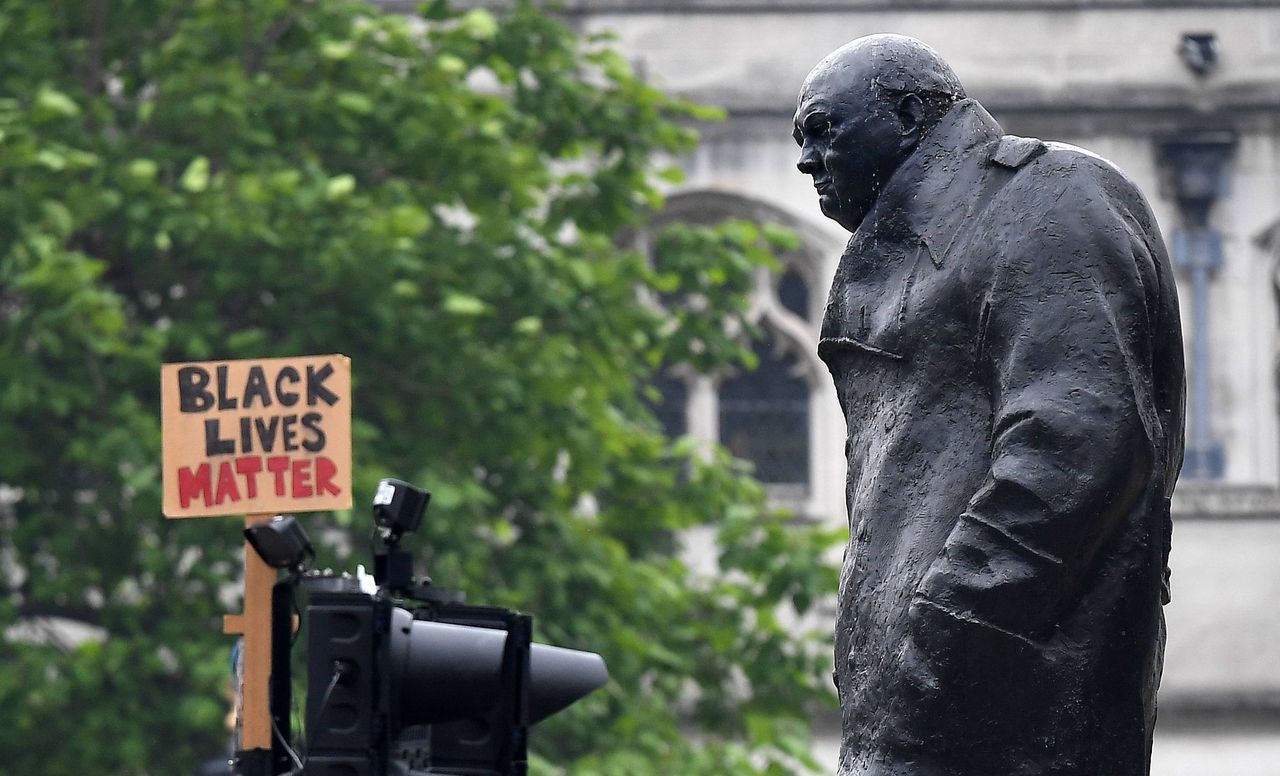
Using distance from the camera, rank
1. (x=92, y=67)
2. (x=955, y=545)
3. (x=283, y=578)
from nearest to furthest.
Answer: (x=955, y=545) → (x=283, y=578) → (x=92, y=67)

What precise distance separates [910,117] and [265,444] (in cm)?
423

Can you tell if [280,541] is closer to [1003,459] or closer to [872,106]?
[872,106]

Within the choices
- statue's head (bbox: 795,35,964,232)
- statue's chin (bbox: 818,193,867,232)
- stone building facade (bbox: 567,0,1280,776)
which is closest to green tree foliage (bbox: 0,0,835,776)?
stone building facade (bbox: 567,0,1280,776)

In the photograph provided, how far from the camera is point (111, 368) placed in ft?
48.7

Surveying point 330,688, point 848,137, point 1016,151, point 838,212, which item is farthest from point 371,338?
point 1016,151

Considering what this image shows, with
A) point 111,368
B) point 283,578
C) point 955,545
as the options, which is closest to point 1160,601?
point 955,545

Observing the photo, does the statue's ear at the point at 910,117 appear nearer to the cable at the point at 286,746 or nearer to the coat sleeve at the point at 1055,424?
the coat sleeve at the point at 1055,424

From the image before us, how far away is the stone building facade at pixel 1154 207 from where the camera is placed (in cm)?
2552

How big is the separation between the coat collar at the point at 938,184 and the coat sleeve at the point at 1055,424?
0.65 feet

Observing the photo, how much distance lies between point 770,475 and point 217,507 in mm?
17209

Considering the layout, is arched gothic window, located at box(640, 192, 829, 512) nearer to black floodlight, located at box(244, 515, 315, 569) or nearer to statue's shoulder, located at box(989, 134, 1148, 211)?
black floodlight, located at box(244, 515, 315, 569)

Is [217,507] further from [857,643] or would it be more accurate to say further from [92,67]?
[92,67]

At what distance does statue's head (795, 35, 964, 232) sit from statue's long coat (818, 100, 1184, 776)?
148 mm

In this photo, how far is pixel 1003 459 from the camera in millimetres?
4641
